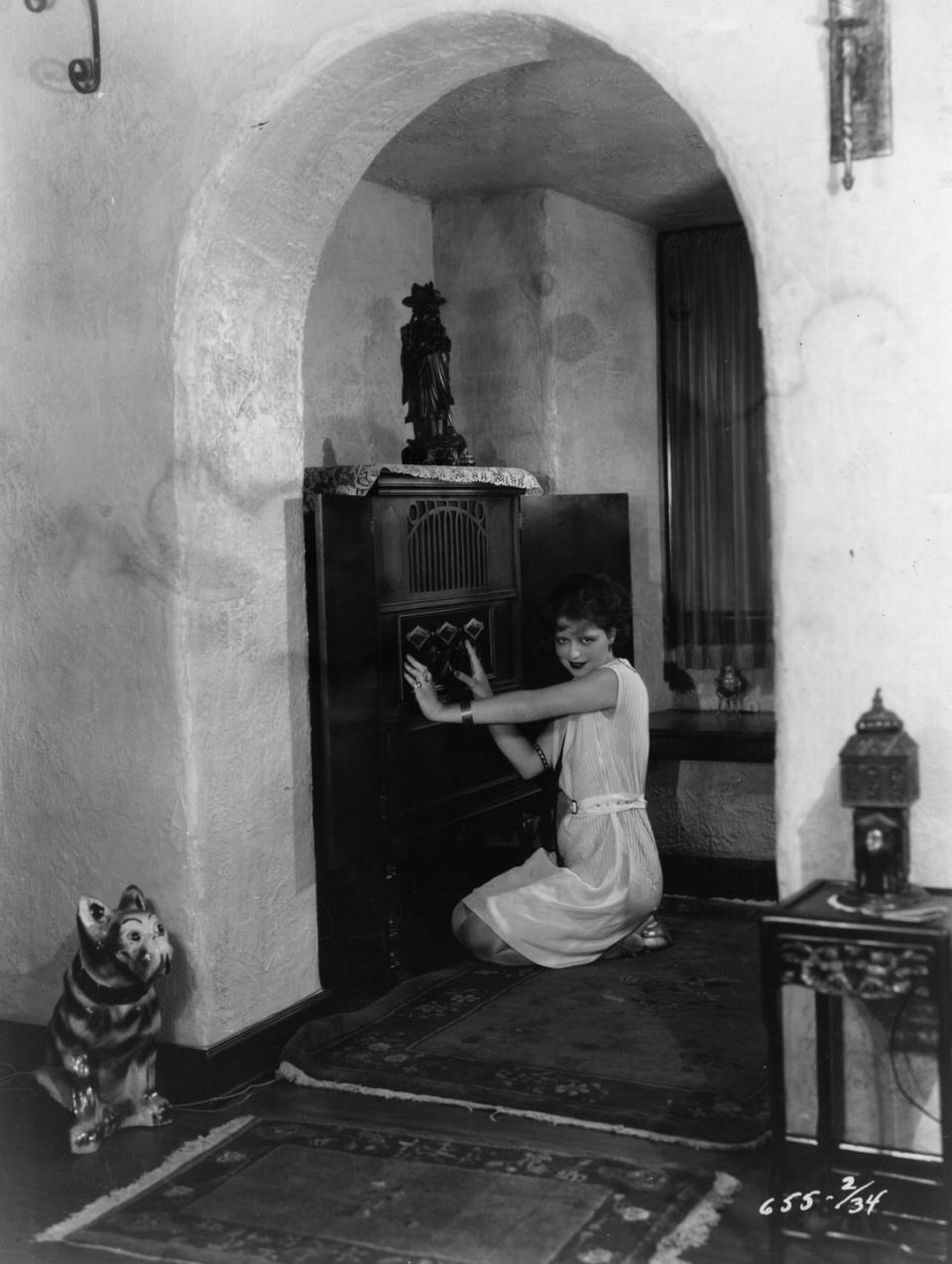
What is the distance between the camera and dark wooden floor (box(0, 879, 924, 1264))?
3.13 meters

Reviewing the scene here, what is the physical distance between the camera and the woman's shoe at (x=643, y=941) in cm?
535

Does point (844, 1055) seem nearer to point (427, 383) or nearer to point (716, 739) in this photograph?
point (716, 739)

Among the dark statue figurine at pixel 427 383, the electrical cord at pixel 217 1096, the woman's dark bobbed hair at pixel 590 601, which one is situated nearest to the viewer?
the electrical cord at pixel 217 1096

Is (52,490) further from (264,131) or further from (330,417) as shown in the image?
(330,417)

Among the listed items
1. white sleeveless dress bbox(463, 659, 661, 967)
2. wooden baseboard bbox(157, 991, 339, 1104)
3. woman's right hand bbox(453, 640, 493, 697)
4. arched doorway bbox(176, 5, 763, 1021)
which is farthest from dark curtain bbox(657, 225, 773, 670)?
wooden baseboard bbox(157, 991, 339, 1104)

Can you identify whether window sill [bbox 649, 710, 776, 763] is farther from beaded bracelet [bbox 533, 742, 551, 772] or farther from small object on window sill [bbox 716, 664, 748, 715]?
beaded bracelet [bbox 533, 742, 551, 772]

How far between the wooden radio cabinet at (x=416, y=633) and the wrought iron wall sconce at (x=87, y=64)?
1370 mm

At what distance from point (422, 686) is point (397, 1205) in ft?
6.54

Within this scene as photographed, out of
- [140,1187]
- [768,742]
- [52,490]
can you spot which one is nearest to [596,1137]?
[140,1187]

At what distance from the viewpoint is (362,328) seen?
6.20 m

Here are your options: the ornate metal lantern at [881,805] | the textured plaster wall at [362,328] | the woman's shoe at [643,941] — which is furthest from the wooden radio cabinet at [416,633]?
the ornate metal lantern at [881,805]

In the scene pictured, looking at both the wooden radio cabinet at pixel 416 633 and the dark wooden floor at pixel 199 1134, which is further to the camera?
the wooden radio cabinet at pixel 416 633

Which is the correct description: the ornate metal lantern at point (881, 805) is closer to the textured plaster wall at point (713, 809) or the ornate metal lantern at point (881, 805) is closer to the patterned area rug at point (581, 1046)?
the patterned area rug at point (581, 1046)

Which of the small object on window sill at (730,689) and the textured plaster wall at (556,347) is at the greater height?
the textured plaster wall at (556,347)
